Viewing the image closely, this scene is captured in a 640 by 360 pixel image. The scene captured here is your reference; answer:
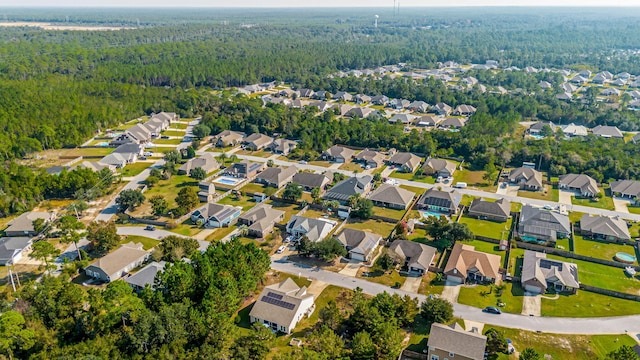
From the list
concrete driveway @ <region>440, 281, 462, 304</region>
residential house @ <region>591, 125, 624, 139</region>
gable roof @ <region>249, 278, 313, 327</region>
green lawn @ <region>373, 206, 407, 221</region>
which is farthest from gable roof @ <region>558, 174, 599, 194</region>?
gable roof @ <region>249, 278, 313, 327</region>

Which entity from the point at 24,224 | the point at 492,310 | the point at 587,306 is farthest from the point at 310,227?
the point at 24,224

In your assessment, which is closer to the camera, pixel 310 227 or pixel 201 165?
pixel 310 227

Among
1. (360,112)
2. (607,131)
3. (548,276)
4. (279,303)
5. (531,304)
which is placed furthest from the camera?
(360,112)

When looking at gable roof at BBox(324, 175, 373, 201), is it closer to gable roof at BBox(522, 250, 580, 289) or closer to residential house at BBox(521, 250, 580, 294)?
gable roof at BBox(522, 250, 580, 289)

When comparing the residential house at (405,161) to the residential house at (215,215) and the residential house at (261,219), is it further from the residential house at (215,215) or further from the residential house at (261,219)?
the residential house at (215,215)

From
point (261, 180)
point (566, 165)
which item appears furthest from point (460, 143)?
point (261, 180)

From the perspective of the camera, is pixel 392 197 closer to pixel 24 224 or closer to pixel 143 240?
pixel 143 240

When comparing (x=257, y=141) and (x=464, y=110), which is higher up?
(x=464, y=110)

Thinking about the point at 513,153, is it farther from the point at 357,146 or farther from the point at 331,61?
the point at 331,61
